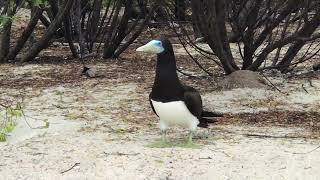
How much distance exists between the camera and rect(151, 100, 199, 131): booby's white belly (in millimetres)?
4641

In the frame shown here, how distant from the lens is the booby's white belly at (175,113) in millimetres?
4641

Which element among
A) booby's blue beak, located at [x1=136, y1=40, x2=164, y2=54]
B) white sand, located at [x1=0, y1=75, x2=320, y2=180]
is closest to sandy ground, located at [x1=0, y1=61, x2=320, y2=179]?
white sand, located at [x1=0, y1=75, x2=320, y2=180]

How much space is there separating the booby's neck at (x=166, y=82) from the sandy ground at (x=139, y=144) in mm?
397

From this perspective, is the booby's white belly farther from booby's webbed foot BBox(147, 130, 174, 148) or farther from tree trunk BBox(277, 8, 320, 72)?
tree trunk BBox(277, 8, 320, 72)

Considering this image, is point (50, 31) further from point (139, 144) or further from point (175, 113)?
point (175, 113)

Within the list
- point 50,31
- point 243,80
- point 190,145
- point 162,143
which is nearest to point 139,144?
point 162,143

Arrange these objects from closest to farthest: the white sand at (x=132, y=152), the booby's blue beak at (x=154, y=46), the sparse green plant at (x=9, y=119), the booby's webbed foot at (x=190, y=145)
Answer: the white sand at (x=132, y=152) < the booby's blue beak at (x=154, y=46) < the booby's webbed foot at (x=190, y=145) < the sparse green plant at (x=9, y=119)

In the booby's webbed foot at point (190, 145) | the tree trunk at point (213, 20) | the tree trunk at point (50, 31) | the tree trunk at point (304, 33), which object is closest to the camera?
the booby's webbed foot at point (190, 145)

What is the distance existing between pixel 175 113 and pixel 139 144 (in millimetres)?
449

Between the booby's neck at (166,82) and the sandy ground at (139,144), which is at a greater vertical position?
the booby's neck at (166,82)

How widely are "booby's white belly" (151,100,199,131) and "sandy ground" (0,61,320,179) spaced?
0.67 feet

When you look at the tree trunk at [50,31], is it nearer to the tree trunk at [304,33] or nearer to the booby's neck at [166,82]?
the tree trunk at [304,33]

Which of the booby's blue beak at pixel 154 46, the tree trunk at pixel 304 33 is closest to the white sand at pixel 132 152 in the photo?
the booby's blue beak at pixel 154 46

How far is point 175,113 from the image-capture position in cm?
466
